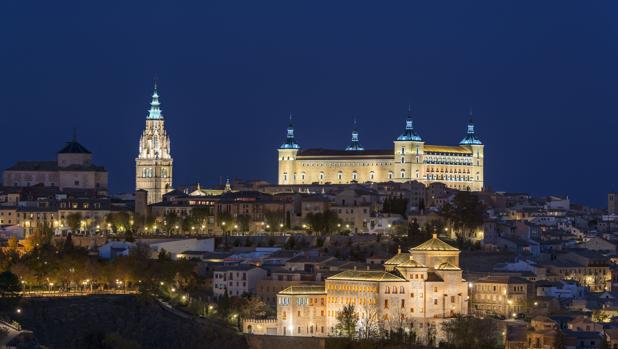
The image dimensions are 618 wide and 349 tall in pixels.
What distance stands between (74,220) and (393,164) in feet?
105

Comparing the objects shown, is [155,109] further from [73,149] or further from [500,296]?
[500,296]

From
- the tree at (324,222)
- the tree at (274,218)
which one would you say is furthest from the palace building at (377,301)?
the tree at (274,218)

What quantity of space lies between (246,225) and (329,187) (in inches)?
770

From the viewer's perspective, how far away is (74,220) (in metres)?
87.2

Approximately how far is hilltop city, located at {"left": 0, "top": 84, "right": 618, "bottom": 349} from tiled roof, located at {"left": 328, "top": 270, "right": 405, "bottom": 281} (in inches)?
3.1

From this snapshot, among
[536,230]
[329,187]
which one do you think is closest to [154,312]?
[536,230]

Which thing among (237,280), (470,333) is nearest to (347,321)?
(470,333)

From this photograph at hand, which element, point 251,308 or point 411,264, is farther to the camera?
point 251,308

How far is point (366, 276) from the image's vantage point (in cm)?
6253

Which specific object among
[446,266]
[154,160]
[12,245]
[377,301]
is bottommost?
[377,301]

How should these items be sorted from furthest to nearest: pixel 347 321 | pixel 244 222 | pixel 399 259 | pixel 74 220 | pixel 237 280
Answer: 1. pixel 74 220
2. pixel 244 222
3. pixel 237 280
4. pixel 399 259
5. pixel 347 321

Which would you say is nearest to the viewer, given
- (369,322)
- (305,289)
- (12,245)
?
(369,322)

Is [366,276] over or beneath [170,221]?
beneath

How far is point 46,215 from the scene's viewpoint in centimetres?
8838
